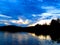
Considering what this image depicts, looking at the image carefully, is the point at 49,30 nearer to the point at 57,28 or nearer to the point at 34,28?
the point at 57,28

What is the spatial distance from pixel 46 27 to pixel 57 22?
7.45 meters

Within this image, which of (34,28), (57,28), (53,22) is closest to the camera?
(57,28)

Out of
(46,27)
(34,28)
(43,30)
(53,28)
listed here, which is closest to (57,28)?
(53,28)

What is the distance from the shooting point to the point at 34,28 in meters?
139

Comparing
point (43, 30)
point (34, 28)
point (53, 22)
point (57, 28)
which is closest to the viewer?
point (57, 28)

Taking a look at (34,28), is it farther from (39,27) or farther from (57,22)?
(57,22)

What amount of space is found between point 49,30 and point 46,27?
5260 millimetres

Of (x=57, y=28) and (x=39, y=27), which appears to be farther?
(x=39, y=27)

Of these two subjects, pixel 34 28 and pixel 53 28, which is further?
pixel 34 28

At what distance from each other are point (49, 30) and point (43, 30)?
13.5m

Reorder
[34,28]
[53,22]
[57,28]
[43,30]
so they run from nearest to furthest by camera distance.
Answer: [57,28]
[53,22]
[43,30]
[34,28]

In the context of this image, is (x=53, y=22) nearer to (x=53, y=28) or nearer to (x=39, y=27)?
(x=53, y=28)

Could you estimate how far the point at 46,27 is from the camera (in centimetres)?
12106

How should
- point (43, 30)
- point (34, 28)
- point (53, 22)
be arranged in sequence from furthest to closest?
point (34, 28), point (43, 30), point (53, 22)
